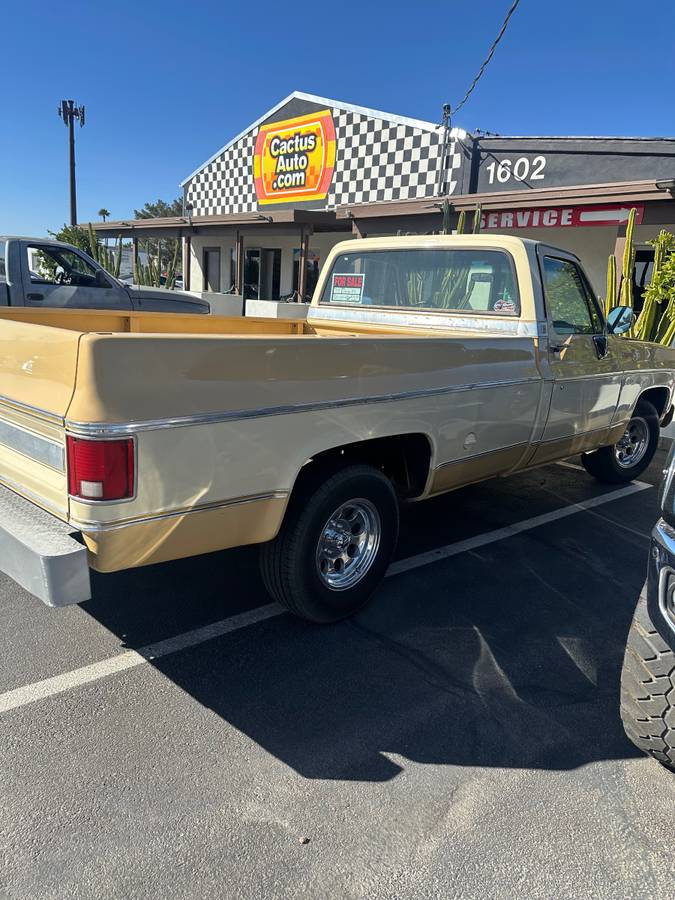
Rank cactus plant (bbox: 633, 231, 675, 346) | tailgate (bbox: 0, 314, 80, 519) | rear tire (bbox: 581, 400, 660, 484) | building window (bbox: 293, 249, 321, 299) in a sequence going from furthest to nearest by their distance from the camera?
1. building window (bbox: 293, 249, 321, 299)
2. cactus plant (bbox: 633, 231, 675, 346)
3. rear tire (bbox: 581, 400, 660, 484)
4. tailgate (bbox: 0, 314, 80, 519)

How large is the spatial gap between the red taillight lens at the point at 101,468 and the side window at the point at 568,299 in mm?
2942

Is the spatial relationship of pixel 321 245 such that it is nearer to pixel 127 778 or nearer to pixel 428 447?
pixel 428 447

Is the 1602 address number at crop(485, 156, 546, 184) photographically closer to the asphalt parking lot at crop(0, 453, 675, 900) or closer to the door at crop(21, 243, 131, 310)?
the door at crop(21, 243, 131, 310)

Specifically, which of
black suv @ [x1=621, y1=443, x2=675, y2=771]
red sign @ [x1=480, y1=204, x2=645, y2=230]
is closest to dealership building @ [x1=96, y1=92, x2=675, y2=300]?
red sign @ [x1=480, y1=204, x2=645, y2=230]

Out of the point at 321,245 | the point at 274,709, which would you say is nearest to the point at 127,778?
the point at 274,709

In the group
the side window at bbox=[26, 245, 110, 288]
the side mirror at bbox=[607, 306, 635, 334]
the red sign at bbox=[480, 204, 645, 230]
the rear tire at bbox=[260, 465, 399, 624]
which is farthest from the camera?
the red sign at bbox=[480, 204, 645, 230]

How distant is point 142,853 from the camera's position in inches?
73.1

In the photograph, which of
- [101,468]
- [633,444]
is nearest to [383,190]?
[633,444]

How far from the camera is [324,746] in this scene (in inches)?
92.3

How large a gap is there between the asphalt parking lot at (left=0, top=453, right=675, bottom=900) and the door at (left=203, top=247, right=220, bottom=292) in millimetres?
20022

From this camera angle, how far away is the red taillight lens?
202 centimetres

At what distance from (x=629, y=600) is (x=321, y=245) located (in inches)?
655

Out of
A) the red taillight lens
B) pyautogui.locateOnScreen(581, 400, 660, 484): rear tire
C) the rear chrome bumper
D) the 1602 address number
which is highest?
the 1602 address number

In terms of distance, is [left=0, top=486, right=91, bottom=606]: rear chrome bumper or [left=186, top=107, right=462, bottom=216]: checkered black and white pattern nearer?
[left=0, top=486, right=91, bottom=606]: rear chrome bumper
